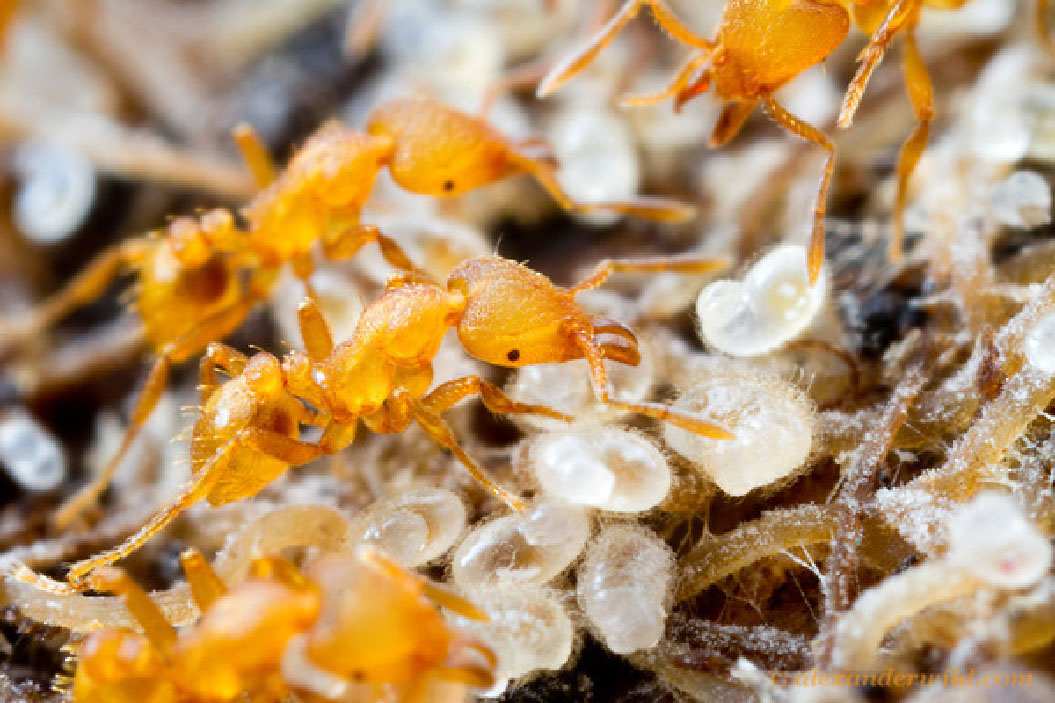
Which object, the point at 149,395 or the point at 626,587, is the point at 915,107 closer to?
the point at 626,587

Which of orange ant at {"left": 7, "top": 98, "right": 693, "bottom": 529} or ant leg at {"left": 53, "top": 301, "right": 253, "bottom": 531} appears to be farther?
orange ant at {"left": 7, "top": 98, "right": 693, "bottom": 529}

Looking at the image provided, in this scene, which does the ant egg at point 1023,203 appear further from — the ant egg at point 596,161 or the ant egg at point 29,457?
the ant egg at point 29,457

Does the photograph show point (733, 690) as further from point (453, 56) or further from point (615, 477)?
point (453, 56)

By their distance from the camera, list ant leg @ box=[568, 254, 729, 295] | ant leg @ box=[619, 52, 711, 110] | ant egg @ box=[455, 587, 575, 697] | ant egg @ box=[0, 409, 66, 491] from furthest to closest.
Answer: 1. ant egg @ box=[0, 409, 66, 491]
2. ant leg @ box=[568, 254, 729, 295]
3. ant leg @ box=[619, 52, 711, 110]
4. ant egg @ box=[455, 587, 575, 697]

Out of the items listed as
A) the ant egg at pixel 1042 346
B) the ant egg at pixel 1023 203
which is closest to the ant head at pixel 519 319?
the ant egg at pixel 1042 346

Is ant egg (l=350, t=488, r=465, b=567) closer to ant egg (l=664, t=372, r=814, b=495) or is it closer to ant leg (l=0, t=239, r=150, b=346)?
ant egg (l=664, t=372, r=814, b=495)

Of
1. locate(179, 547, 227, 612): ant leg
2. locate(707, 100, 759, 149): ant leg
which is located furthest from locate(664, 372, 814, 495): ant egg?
locate(179, 547, 227, 612): ant leg
